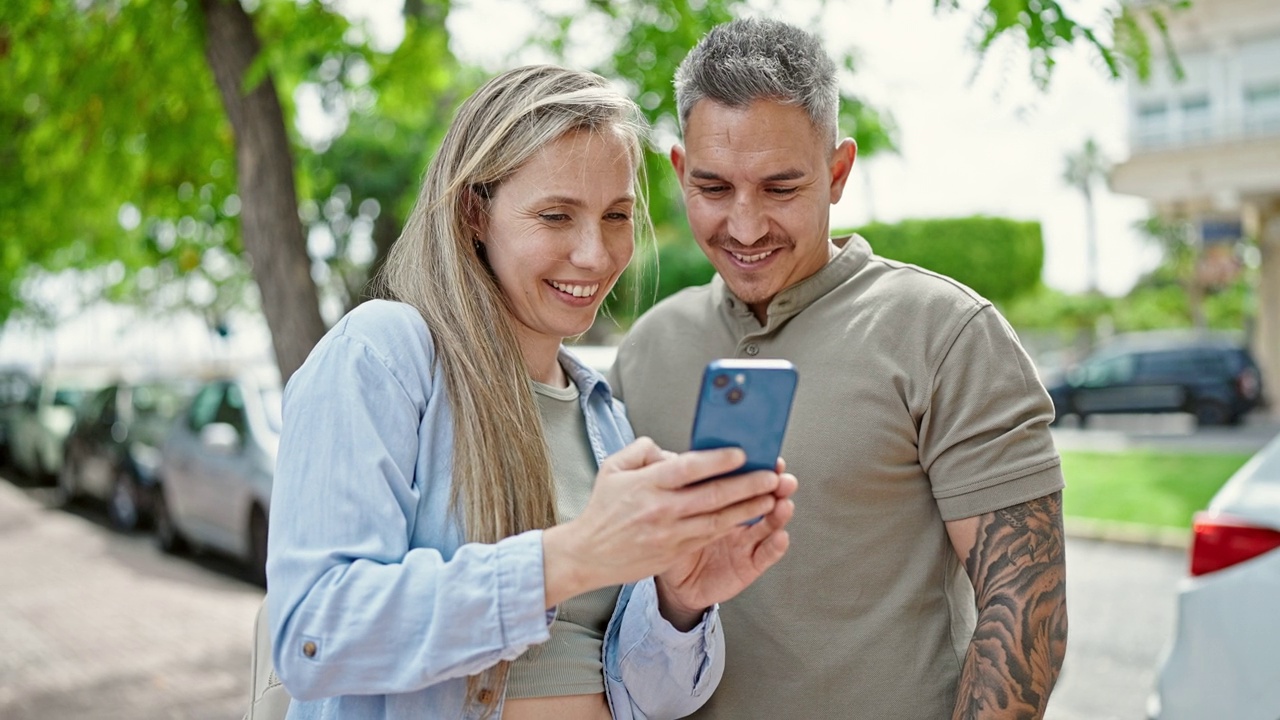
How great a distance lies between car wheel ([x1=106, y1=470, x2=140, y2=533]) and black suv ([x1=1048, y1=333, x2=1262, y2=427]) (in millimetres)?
16814

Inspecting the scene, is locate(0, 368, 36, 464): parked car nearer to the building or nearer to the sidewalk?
the sidewalk

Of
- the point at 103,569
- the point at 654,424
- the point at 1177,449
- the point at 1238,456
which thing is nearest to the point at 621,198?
the point at 654,424

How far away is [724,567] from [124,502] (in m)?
12.7

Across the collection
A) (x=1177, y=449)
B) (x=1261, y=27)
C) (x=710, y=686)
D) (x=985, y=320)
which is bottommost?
(x=1177, y=449)

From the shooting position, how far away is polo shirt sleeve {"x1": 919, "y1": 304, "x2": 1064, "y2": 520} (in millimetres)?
2113

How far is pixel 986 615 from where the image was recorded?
214 cm

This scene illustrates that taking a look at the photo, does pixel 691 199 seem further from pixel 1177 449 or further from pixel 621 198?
pixel 1177 449

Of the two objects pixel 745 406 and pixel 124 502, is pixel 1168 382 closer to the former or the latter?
pixel 124 502

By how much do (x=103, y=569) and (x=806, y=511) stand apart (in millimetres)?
10291

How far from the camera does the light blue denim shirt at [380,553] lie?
5.00 feet

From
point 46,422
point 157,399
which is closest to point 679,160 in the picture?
point 157,399

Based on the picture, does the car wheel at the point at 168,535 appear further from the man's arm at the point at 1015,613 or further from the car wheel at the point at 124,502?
the man's arm at the point at 1015,613

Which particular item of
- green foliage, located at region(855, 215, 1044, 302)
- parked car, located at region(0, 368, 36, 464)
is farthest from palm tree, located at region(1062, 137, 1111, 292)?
parked car, located at region(0, 368, 36, 464)

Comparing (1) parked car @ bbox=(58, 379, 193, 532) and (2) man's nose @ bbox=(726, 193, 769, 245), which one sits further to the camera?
(1) parked car @ bbox=(58, 379, 193, 532)
